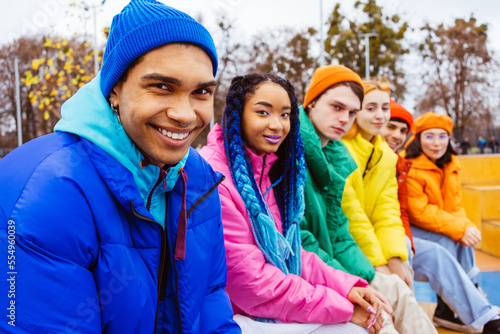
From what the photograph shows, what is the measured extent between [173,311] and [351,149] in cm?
230

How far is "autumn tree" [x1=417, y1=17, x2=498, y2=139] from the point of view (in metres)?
24.3

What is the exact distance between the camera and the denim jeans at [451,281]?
315 centimetres

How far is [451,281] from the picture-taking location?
3271 mm

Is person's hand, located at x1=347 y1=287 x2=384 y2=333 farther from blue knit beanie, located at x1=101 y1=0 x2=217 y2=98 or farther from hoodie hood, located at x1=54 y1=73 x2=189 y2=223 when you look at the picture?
blue knit beanie, located at x1=101 y1=0 x2=217 y2=98

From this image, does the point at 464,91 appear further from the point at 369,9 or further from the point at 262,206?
the point at 262,206

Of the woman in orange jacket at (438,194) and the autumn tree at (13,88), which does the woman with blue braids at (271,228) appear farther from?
the autumn tree at (13,88)

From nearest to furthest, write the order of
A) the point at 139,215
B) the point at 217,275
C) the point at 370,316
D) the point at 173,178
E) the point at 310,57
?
1. the point at 139,215
2. the point at 173,178
3. the point at 217,275
4. the point at 370,316
5. the point at 310,57

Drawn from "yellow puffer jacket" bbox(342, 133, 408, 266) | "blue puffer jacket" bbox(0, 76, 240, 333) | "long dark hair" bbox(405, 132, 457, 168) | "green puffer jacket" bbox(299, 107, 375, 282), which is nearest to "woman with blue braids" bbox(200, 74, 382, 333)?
"green puffer jacket" bbox(299, 107, 375, 282)

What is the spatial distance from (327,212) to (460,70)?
85.8 ft

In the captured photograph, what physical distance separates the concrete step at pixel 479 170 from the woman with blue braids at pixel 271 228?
5724 mm

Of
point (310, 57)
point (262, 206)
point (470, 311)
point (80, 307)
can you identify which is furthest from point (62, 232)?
point (310, 57)

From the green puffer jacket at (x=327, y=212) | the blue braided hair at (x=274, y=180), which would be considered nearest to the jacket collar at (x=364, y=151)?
the green puffer jacket at (x=327, y=212)

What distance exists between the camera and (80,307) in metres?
1.12

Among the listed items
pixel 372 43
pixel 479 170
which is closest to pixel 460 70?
pixel 372 43
